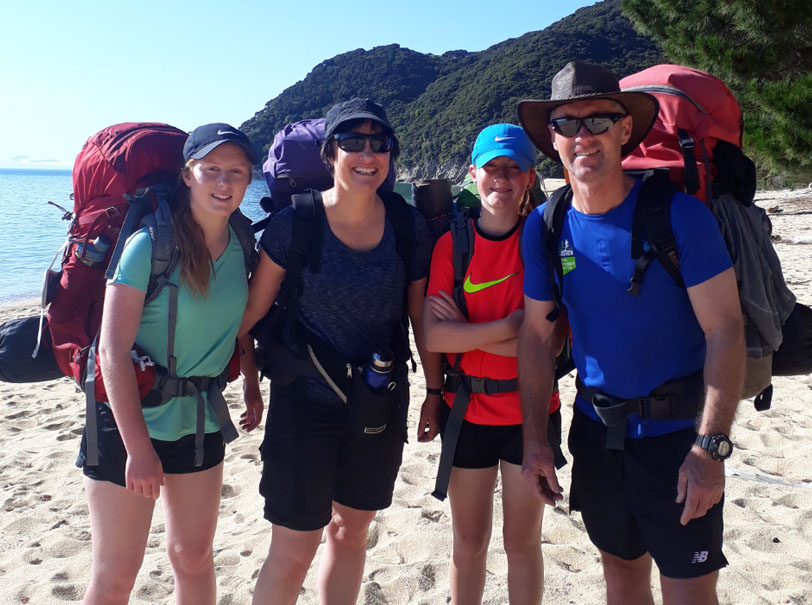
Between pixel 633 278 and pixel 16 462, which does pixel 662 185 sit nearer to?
pixel 633 278

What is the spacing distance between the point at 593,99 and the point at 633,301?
72 cm

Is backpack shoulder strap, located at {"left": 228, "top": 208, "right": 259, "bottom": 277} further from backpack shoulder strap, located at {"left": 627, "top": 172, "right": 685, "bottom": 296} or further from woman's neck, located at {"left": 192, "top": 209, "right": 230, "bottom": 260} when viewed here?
backpack shoulder strap, located at {"left": 627, "top": 172, "right": 685, "bottom": 296}

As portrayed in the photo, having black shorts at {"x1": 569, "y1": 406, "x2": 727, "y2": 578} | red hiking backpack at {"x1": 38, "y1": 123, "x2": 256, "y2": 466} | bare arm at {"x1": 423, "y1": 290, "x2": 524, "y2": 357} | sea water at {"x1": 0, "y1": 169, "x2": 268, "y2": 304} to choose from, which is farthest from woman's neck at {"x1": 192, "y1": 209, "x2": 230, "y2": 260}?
sea water at {"x1": 0, "y1": 169, "x2": 268, "y2": 304}

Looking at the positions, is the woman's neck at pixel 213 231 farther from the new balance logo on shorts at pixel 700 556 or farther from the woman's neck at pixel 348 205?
the new balance logo on shorts at pixel 700 556

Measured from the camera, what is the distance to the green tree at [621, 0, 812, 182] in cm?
809

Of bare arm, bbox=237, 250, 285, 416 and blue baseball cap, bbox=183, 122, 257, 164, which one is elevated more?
blue baseball cap, bbox=183, 122, 257, 164

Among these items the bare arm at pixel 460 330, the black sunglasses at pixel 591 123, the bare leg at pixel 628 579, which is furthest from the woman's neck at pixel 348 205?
the bare leg at pixel 628 579

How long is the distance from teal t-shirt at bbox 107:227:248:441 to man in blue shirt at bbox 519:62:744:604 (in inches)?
44.4

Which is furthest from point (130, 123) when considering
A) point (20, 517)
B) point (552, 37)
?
point (552, 37)

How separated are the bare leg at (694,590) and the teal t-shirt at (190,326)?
1.74m

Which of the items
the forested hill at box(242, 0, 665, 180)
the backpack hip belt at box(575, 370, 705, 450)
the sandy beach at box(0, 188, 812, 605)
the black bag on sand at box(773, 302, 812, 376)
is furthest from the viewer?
the forested hill at box(242, 0, 665, 180)

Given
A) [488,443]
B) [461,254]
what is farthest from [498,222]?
[488,443]

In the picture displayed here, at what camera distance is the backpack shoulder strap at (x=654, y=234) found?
196 centimetres

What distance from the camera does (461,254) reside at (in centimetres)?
246
